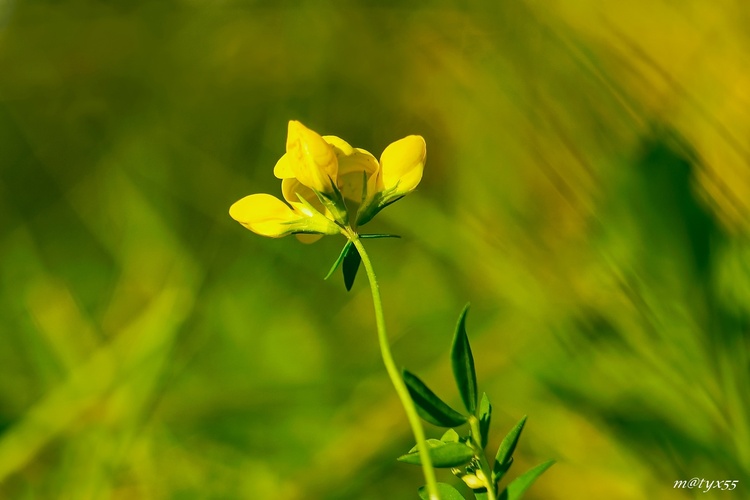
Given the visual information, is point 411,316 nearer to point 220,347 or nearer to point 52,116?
point 220,347

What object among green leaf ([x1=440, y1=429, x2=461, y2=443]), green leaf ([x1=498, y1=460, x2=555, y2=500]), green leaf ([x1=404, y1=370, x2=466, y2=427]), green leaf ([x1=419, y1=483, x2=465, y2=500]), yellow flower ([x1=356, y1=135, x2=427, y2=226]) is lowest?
green leaf ([x1=419, y1=483, x2=465, y2=500])

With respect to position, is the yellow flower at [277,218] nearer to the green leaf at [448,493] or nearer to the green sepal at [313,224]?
the green sepal at [313,224]

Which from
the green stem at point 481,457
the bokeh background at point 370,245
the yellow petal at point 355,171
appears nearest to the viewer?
the green stem at point 481,457

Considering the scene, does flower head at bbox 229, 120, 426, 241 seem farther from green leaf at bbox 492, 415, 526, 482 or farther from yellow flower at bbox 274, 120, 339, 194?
green leaf at bbox 492, 415, 526, 482

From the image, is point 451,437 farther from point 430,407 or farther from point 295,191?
point 295,191

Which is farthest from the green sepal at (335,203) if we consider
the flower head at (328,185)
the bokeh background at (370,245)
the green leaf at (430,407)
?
the bokeh background at (370,245)

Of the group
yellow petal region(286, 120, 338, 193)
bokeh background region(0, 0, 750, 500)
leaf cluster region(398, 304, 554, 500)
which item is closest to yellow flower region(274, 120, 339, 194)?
yellow petal region(286, 120, 338, 193)

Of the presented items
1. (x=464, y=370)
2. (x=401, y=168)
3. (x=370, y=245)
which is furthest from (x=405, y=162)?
(x=370, y=245)
